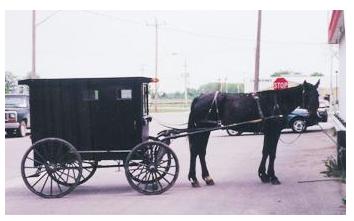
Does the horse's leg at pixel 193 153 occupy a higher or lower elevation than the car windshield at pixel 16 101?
lower

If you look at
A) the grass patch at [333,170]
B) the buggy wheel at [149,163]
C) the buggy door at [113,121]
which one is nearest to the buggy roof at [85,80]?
the buggy door at [113,121]

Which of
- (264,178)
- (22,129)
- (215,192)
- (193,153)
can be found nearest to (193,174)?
(193,153)

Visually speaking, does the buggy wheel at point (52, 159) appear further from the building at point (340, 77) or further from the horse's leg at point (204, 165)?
the building at point (340, 77)

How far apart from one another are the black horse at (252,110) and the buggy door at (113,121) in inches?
41.4

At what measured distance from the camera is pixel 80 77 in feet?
30.7

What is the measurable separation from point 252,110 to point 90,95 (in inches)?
93.4

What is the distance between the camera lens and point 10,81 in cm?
916

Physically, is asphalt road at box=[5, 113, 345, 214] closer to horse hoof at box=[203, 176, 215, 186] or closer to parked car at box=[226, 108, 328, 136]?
horse hoof at box=[203, 176, 215, 186]

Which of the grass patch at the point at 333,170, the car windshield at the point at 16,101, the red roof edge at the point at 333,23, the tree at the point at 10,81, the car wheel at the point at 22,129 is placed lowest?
the grass patch at the point at 333,170

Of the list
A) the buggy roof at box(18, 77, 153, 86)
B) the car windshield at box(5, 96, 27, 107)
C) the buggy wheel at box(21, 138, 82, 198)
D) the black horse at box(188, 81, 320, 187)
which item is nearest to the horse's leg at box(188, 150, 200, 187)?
the black horse at box(188, 81, 320, 187)

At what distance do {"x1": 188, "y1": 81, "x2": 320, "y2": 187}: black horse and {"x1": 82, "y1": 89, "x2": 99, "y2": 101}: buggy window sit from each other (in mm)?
1474

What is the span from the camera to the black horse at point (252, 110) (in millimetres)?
9969

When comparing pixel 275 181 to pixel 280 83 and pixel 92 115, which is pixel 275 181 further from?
pixel 92 115
